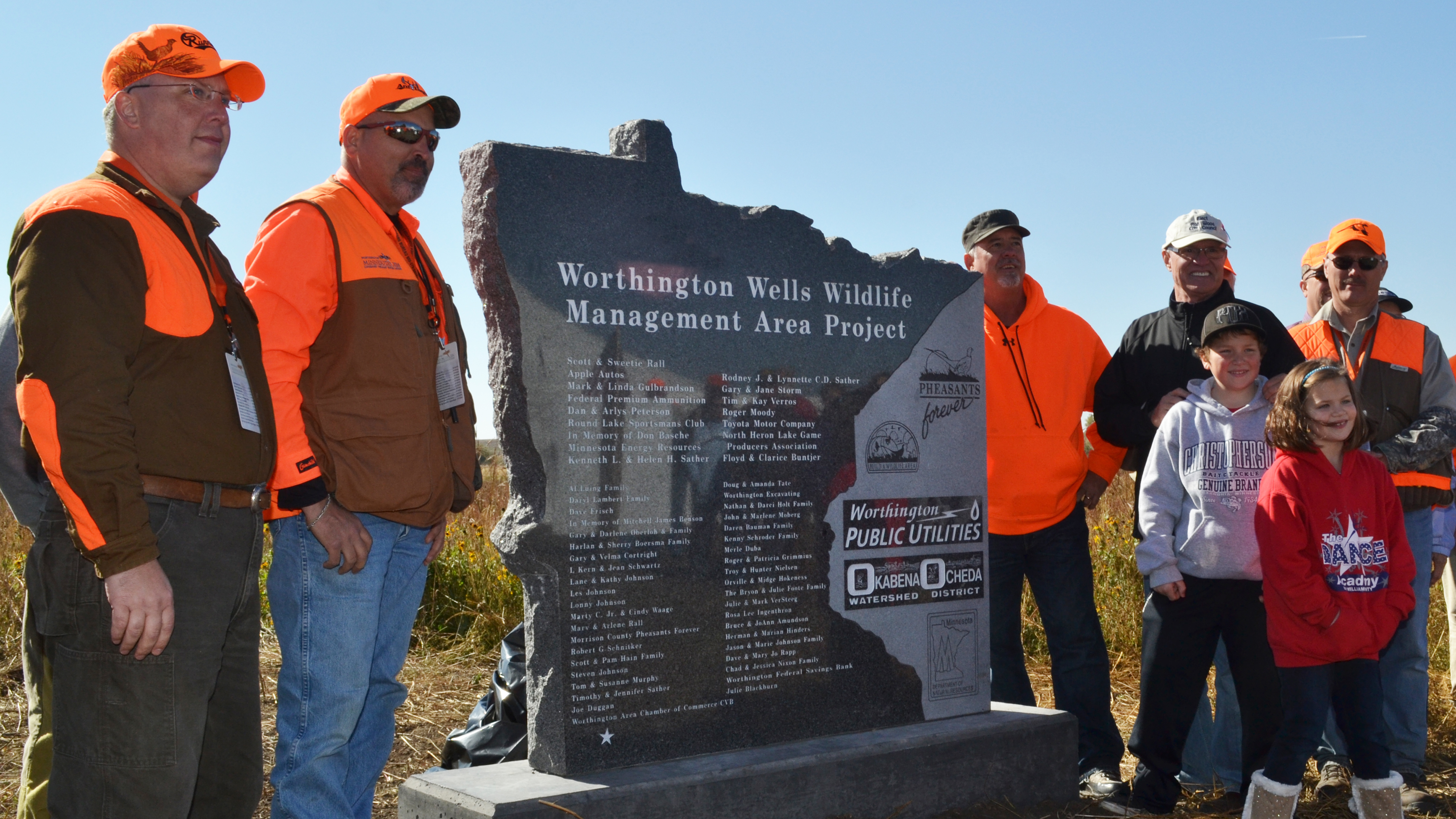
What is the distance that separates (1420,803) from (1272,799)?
1.13m

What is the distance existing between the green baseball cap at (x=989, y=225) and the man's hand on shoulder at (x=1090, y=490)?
1.07 meters

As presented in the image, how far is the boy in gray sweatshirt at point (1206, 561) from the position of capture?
3.93 m

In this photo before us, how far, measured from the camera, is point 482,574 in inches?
266

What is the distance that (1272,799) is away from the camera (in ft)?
11.5

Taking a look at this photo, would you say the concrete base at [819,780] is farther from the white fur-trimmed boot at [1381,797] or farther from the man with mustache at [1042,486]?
the white fur-trimmed boot at [1381,797]

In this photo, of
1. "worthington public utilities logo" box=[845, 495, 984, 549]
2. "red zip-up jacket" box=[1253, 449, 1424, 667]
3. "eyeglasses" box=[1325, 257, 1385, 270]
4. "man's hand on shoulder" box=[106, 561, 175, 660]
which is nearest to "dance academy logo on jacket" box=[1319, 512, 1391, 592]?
"red zip-up jacket" box=[1253, 449, 1424, 667]

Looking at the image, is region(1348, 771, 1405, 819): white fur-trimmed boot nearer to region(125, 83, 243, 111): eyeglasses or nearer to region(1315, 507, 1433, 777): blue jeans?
region(1315, 507, 1433, 777): blue jeans

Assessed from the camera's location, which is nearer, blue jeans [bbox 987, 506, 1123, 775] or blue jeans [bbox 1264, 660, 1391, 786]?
blue jeans [bbox 1264, 660, 1391, 786]

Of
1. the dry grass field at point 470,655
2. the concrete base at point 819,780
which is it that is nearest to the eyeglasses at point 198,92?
the concrete base at point 819,780

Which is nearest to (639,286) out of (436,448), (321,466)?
(436,448)

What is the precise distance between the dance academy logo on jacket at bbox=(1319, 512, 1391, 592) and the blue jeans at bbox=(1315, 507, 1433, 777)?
3.35 feet

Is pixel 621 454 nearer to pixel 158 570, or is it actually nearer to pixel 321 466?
pixel 321 466

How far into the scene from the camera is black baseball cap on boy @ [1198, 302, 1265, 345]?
4027 mm

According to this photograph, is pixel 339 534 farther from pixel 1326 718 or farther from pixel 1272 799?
pixel 1326 718
